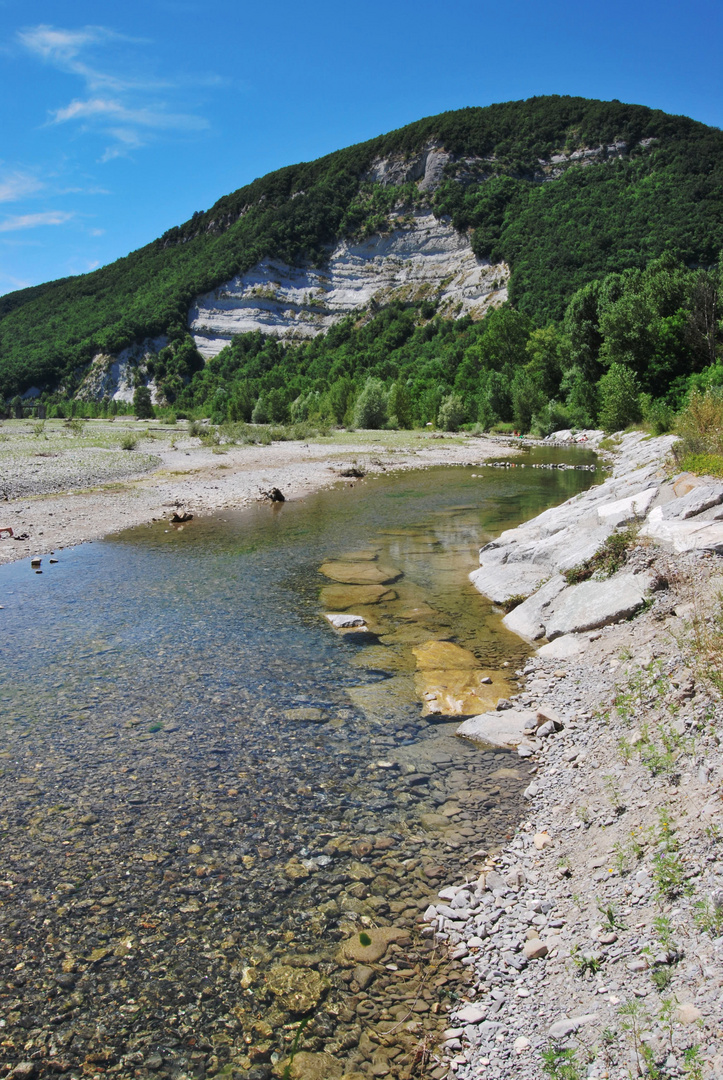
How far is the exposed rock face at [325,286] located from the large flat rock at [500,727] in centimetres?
17223

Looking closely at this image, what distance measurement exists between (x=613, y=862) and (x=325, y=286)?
194471mm

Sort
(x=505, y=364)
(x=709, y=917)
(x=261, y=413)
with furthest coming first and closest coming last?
(x=261, y=413) → (x=505, y=364) → (x=709, y=917)

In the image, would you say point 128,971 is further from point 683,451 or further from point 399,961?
point 683,451

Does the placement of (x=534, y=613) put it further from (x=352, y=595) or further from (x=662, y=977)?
(x=662, y=977)

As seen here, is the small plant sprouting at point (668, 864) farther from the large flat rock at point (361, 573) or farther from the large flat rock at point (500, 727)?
the large flat rock at point (361, 573)

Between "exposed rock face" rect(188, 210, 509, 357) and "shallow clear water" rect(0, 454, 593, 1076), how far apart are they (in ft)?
555

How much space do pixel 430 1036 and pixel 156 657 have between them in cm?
788

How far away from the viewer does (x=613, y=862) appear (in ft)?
16.0

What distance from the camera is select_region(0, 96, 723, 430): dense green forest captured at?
5581 centimetres

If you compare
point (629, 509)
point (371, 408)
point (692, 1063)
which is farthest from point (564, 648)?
point (371, 408)

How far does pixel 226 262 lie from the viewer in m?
185

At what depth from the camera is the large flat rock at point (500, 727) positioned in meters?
7.77

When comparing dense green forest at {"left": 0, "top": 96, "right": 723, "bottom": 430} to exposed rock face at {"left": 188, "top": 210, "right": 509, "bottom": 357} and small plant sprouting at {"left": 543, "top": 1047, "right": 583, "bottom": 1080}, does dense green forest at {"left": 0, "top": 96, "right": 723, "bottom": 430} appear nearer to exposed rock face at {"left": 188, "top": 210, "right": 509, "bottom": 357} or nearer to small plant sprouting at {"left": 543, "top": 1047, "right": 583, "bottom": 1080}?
exposed rock face at {"left": 188, "top": 210, "right": 509, "bottom": 357}

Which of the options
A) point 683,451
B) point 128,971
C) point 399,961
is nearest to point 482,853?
point 399,961
